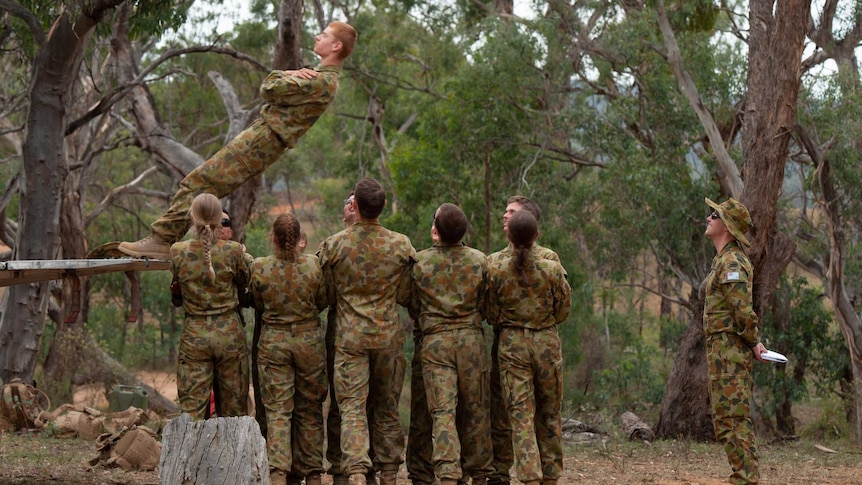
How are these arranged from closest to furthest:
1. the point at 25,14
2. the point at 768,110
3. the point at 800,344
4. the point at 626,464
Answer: the point at 626,464, the point at 25,14, the point at 768,110, the point at 800,344

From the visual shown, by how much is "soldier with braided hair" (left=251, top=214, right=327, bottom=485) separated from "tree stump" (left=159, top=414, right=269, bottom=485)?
1.06 meters

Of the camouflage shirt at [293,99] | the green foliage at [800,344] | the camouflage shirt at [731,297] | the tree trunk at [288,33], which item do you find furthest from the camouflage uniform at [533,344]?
the green foliage at [800,344]

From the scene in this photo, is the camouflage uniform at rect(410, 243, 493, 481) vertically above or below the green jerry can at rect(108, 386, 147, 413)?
above

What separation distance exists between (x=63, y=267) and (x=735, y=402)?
4665mm

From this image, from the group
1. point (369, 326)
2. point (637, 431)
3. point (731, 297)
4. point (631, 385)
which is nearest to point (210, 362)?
point (369, 326)

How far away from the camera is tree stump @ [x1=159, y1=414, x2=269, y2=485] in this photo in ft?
→ 19.6

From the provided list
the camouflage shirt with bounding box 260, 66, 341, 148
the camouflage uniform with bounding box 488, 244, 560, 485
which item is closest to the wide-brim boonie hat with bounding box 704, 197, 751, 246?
the camouflage uniform with bounding box 488, 244, 560, 485

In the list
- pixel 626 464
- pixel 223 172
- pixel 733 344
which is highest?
pixel 223 172

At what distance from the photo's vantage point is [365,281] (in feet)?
23.6

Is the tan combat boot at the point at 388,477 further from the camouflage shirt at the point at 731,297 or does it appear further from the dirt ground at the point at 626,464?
the camouflage shirt at the point at 731,297

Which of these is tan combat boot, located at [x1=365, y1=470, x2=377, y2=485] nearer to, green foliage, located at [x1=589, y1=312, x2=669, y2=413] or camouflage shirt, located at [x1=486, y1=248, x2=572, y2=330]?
camouflage shirt, located at [x1=486, y1=248, x2=572, y2=330]

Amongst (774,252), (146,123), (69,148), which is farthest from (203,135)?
(774,252)

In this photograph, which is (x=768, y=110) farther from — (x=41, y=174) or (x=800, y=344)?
(x=41, y=174)

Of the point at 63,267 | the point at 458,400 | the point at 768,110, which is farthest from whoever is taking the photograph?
the point at 768,110
